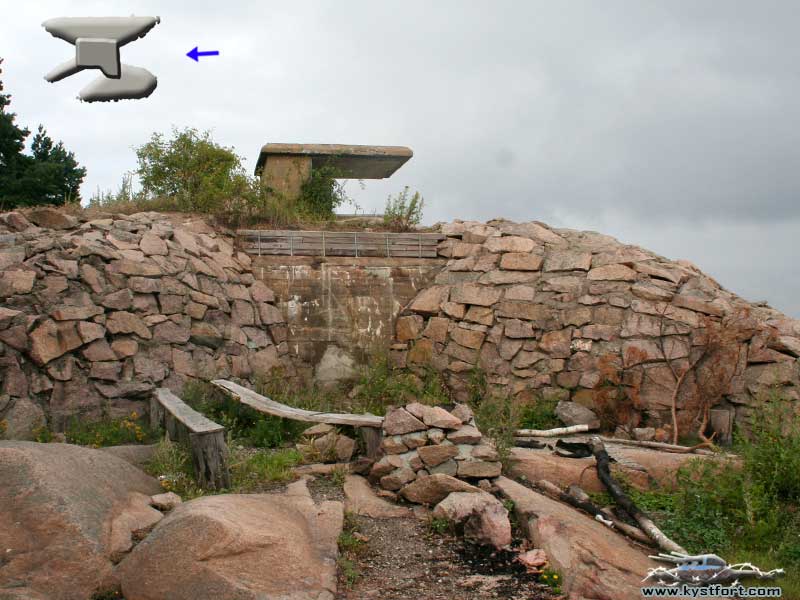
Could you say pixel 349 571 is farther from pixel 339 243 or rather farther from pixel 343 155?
pixel 343 155

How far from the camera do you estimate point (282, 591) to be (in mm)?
4359

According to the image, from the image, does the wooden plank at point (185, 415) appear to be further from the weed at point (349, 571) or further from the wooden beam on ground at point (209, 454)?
the weed at point (349, 571)

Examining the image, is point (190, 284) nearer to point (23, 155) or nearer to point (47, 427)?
point (47, 427)

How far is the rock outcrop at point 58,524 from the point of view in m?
4.44

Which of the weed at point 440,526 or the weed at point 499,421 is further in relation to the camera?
the weed at point 499,421

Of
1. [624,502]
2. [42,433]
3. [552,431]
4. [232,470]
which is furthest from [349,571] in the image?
[552,431]

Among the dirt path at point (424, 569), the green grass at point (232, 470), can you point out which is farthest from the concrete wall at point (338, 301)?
the dirt path at point (424, 569)

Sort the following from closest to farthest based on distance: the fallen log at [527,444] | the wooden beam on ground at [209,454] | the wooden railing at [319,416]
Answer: the wooden beam on ground at [209,454]
the wooden railing at [319,416]
the fallen log at [527,444]

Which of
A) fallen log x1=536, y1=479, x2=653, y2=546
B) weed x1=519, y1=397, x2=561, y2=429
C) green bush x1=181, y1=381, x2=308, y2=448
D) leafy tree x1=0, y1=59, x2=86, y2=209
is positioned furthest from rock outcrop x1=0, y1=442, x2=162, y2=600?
leafy tree x1=0, y1=59, x2=86, y2=209

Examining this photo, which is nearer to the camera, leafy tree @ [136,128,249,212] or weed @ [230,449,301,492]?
weed @ [230,449,301,492]

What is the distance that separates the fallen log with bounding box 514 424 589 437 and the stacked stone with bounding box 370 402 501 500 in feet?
7.26

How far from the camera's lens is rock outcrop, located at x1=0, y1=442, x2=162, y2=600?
175 inches

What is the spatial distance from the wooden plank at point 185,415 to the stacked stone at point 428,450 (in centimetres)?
148

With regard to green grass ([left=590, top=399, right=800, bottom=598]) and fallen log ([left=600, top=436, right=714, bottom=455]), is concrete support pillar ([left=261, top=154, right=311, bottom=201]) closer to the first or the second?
fallen log ([left=600, top=436, right=714, bottom=455])
